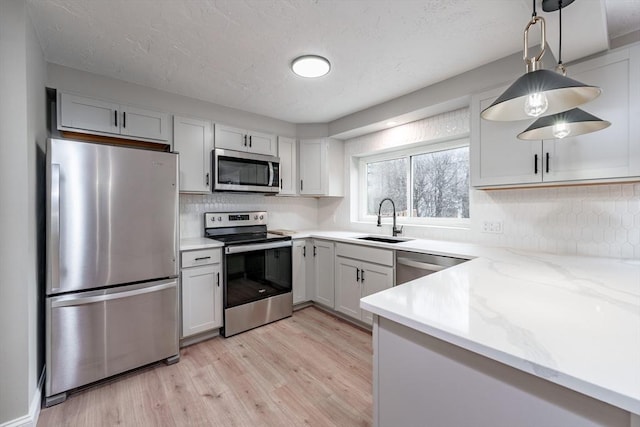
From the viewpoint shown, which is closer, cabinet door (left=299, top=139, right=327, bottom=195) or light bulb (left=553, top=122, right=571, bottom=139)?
light bulb (left=553, top=122, right=571, bottom=139)

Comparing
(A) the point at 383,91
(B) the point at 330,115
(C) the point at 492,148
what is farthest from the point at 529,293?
(B) the point at 330,115

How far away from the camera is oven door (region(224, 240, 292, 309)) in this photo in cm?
257

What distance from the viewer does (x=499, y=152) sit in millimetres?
1998

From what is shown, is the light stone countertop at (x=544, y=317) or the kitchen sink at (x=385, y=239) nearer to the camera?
the light stone countertop at (x=544, y=317)

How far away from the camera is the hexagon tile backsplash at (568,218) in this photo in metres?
1.73

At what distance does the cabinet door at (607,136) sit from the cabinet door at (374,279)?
1.42 metres

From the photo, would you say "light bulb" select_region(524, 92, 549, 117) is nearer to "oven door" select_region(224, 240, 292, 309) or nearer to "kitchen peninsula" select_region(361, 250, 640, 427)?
"kitchen peninsula" select_region(361, 250, 640, 427)

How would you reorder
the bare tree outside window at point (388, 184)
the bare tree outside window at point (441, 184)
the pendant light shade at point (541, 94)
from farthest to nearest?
the bare tree outside window at point (388, 184) → the bare tree outside window at point (441, 184) → the pendant light shade at point (541, 94)

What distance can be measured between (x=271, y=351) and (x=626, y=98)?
2944 mm

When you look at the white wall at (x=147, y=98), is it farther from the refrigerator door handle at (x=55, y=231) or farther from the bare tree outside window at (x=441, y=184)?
the bare tree outside window at (x=441, y=184)

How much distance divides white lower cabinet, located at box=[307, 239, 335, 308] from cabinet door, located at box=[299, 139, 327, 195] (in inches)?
28.7

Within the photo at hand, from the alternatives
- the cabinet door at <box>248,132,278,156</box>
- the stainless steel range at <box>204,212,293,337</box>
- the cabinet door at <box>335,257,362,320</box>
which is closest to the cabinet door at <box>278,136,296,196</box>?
the cabinet door at <box>248,132,278,156</box>

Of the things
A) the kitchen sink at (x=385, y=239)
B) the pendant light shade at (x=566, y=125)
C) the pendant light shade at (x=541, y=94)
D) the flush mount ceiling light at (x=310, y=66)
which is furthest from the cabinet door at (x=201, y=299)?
the pendant light shade at (x=566, y=125)

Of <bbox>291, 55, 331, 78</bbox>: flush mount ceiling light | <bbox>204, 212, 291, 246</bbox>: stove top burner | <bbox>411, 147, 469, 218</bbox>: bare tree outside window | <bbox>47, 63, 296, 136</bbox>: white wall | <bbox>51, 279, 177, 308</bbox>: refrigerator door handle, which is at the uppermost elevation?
<bbox>291, 55, 331, 78</bbox>: flush mount ceiling light
